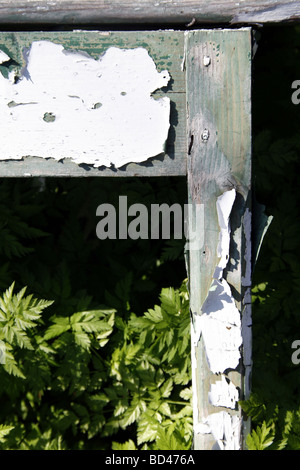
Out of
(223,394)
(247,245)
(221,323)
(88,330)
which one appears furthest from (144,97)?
(88,330)

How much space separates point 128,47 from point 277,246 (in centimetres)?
130

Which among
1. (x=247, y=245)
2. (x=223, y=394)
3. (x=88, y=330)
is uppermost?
(x=247, y=245)

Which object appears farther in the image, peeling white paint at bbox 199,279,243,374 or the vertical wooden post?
peeling white paint at bbox 199,279,243,374

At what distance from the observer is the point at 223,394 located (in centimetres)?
184

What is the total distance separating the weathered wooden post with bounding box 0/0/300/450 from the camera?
1.51 m

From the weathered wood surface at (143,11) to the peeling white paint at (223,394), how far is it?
119 cm

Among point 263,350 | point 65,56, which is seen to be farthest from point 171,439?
point 65,56

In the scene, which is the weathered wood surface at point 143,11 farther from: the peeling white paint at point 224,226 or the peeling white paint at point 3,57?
the peeling white paint at point 224,226

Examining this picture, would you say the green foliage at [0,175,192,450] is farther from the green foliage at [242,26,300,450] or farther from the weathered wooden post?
the weathered wooden post

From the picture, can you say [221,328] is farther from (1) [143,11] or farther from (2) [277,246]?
(1) [143,11]

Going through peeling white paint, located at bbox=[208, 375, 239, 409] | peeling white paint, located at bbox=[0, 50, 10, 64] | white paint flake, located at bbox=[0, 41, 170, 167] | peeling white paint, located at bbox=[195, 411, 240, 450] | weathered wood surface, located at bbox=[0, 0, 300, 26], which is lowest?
peeling white paint, located at bbox=[195, 411, 240, 450]

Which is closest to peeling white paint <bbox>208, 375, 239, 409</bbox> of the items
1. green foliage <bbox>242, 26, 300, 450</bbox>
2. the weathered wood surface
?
green foliage <bbox>242, 26, 300, 450</bbox>
